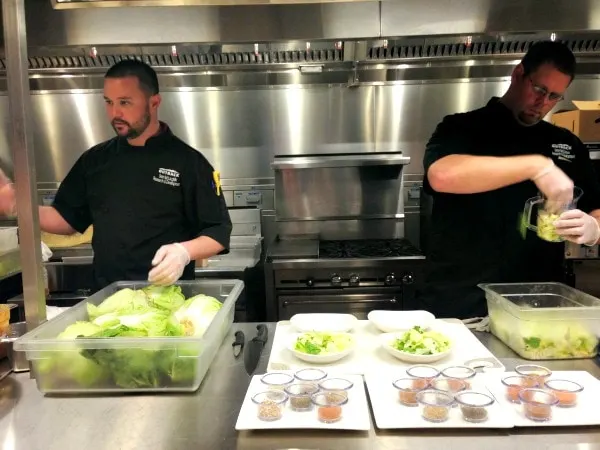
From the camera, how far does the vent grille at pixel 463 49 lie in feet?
10.7

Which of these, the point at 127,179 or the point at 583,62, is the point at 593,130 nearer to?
the point at 583,62

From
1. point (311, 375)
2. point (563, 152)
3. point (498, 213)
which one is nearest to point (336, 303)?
point (498, 213)

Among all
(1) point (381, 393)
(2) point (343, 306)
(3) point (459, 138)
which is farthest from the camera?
(2) point (343, 306)

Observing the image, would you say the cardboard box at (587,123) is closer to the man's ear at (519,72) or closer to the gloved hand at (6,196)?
the man's ear at (519,72)

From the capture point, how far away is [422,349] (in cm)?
146

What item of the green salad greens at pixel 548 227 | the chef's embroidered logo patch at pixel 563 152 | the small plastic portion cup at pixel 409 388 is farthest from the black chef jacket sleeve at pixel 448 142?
the small plastic portion cup at pixel 409 388

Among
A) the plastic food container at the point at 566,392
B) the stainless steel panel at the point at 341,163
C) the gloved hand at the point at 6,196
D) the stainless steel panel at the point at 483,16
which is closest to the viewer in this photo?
the plastic food container at the point at 566,392

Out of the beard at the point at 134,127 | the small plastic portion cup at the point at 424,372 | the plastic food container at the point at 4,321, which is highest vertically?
the beard at the point at 134,127

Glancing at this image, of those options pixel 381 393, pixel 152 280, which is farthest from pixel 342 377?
pixel 152 280

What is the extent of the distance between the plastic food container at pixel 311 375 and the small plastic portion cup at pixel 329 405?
6 centimetres

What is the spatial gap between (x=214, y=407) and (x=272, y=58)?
2772 millimetres

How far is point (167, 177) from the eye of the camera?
95.1 inches

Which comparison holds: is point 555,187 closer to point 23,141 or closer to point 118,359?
point 118,359

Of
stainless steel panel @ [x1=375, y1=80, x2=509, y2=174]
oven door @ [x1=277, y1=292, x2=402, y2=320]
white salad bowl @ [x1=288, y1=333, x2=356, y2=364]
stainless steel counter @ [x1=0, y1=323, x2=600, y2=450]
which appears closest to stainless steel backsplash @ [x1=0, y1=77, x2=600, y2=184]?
stainless steel panel @ [x1=375, y1=80, x2=509, y2=174]
